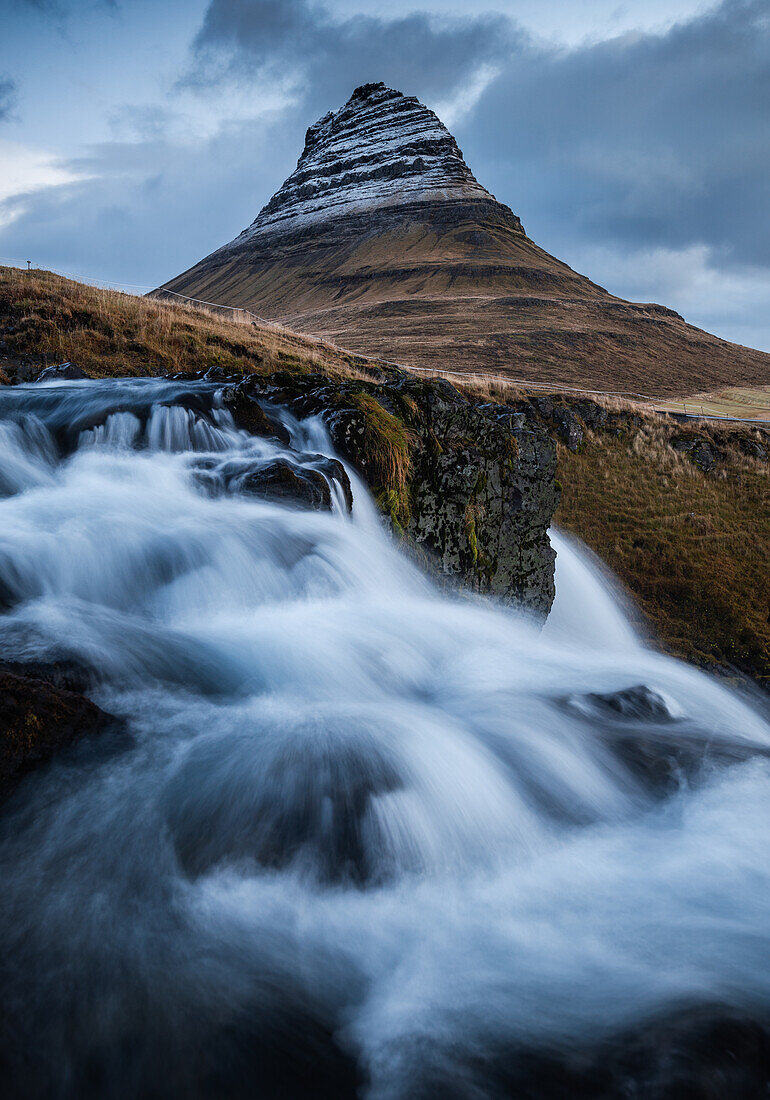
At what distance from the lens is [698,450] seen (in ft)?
79.3

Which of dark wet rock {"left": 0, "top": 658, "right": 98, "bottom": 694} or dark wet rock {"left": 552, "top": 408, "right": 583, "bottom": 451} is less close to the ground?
dark wet rock {"left": 552, "top": 408, "right": 583, "bottom": 451}

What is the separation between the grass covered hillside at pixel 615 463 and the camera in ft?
46.6

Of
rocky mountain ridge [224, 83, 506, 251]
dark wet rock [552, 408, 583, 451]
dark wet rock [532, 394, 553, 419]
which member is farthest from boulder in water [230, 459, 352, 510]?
rocky mountain ridge [224, 83, 506, 251]

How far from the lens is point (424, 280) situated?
110 m

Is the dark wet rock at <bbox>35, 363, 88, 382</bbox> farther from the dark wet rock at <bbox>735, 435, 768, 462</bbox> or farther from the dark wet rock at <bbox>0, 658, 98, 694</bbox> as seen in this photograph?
the dark wet rock at <bbox>735, 435, 768, 462</bbox>

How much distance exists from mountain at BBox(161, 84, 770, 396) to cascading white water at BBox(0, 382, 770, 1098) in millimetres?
44652

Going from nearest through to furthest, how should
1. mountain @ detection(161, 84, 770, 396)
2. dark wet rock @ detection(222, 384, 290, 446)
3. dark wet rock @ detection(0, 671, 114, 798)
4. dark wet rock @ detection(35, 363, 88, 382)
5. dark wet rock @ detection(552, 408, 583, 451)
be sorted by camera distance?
dark wet rock @ detection(0, 671, 114, 798) < dark wet rock @ detection(222, 384, 290, 446) < dark wet rock @ detection(35, 363, 88, 382) < dark wet rock @ detection(552, 408, 583, 451) < mountain @ detection(161, 84, 770, 396)

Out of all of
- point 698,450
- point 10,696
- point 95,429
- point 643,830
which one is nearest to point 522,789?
point 643,830

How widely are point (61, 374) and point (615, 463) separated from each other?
760 inches

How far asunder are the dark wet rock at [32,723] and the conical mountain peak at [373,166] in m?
162

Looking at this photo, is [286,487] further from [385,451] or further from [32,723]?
[32,723]

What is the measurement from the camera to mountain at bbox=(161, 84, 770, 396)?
209 ft

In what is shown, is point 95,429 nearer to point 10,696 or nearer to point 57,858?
point 10,696

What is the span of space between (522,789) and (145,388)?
9653 mm
